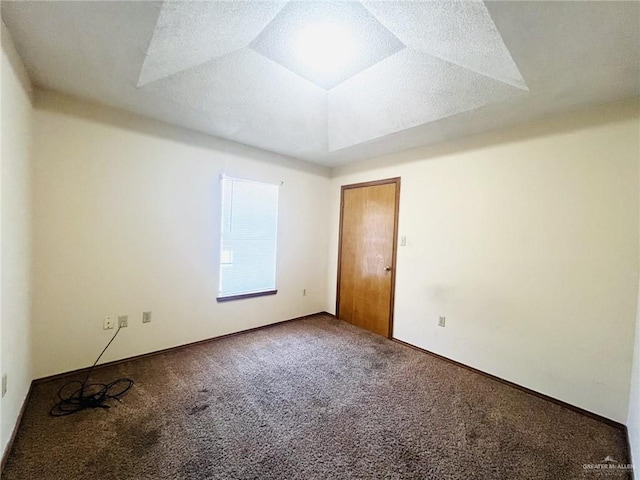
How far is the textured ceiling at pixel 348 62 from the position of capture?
4.43ft

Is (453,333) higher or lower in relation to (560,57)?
lower

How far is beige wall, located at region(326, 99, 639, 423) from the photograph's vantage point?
1905 mm

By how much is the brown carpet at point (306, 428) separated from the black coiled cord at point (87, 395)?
59 millimetres

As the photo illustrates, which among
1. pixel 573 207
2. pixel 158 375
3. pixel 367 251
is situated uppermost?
pixel 573 207

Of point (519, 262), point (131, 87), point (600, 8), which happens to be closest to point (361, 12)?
point (600, 8)

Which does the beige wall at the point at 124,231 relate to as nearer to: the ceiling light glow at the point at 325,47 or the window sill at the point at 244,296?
the window sill at the point at 244,296

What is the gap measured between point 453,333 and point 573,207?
149 cm

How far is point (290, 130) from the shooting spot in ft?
9.20

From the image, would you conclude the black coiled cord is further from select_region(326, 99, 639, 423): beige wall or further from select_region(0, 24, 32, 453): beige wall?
select_region(326, 99, 639, 423): beige wall

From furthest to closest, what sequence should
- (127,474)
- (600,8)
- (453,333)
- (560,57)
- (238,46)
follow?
(453,333) < (238,46) < (560,57) < (127,474) < (600,8)

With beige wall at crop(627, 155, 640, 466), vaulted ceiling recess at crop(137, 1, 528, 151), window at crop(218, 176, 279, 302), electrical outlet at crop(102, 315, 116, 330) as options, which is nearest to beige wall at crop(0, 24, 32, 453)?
electrical outlet at crop(102, 315, 116, 330)

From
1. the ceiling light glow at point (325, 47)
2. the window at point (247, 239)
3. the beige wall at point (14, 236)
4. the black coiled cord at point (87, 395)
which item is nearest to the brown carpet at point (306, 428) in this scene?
the black coiled cord at point (87, 395)

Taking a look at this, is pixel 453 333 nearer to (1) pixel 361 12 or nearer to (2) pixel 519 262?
(2) pixel 519 262

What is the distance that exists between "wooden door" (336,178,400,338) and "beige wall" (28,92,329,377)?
1213 mm
